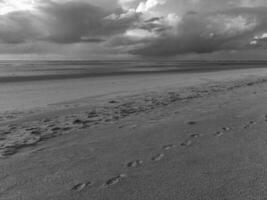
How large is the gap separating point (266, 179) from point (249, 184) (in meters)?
0.34

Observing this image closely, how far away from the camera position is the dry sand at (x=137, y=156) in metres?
3.68

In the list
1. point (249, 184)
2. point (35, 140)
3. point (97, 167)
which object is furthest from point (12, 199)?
point (249, 184)

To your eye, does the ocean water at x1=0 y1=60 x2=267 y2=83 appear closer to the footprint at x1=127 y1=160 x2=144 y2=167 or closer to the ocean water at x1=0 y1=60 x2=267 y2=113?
the ocean water at x1=0 y1=60 x2=267 y2=113

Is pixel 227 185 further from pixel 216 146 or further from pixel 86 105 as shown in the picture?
pixel 86 105

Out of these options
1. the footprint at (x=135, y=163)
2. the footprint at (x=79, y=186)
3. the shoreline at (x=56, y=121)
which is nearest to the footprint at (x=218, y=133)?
the footprint at (x=135, y=163)

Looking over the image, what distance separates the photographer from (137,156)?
5.07 m

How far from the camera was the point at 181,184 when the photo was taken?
380 centimetres

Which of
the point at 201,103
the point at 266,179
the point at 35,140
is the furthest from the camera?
the point at 201,103

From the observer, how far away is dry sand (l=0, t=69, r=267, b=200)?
3678 millimetres

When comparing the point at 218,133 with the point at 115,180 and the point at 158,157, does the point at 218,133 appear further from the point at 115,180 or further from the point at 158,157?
the point at 115,180

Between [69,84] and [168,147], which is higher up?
[69,84]

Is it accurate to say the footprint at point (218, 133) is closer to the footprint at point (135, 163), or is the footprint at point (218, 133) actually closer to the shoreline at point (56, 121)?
the footprint at point (135, 163)

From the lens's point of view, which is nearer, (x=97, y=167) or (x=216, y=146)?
(x=97, y=167)

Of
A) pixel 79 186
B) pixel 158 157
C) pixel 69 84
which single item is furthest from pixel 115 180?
pixel 69 84
